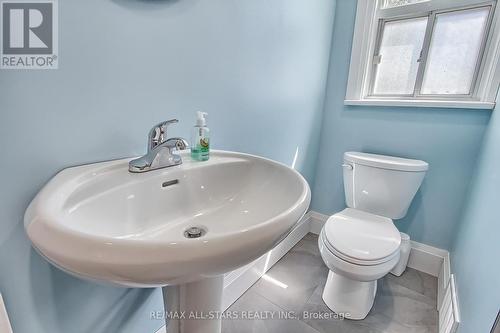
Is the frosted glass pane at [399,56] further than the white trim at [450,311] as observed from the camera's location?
Yes

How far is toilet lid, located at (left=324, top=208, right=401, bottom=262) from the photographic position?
1.02m

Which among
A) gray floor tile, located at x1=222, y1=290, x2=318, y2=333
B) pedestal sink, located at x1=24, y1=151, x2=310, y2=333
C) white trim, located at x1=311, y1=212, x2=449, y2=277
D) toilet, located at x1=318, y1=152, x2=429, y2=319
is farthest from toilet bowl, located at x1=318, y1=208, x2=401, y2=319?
pedestal sink, located at x1=24, y1=151, x2=310, y2=333

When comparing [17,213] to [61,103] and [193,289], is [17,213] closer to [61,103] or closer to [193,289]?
[61,103]

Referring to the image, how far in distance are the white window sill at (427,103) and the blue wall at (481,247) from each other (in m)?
0.09

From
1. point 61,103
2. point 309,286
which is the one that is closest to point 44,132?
point 61,103

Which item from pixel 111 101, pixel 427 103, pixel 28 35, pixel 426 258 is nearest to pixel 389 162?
pixel 427 103

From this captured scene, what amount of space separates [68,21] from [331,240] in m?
1.14

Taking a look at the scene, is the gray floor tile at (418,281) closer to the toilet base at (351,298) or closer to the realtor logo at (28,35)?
the toilet base at (351,298)

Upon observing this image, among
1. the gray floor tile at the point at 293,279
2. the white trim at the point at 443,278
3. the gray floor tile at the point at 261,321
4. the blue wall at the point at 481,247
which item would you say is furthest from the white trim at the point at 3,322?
→ the white trim at the point at 443,278

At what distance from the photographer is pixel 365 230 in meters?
1.16

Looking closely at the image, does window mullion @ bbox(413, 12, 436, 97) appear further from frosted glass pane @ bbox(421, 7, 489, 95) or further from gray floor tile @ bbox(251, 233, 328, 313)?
gray floor tile @ bbox(251, 233, 328, 313)

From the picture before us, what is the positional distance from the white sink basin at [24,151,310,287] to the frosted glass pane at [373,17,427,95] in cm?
127

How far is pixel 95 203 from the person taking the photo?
1.71 feet

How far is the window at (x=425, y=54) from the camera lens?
4.13 feet
